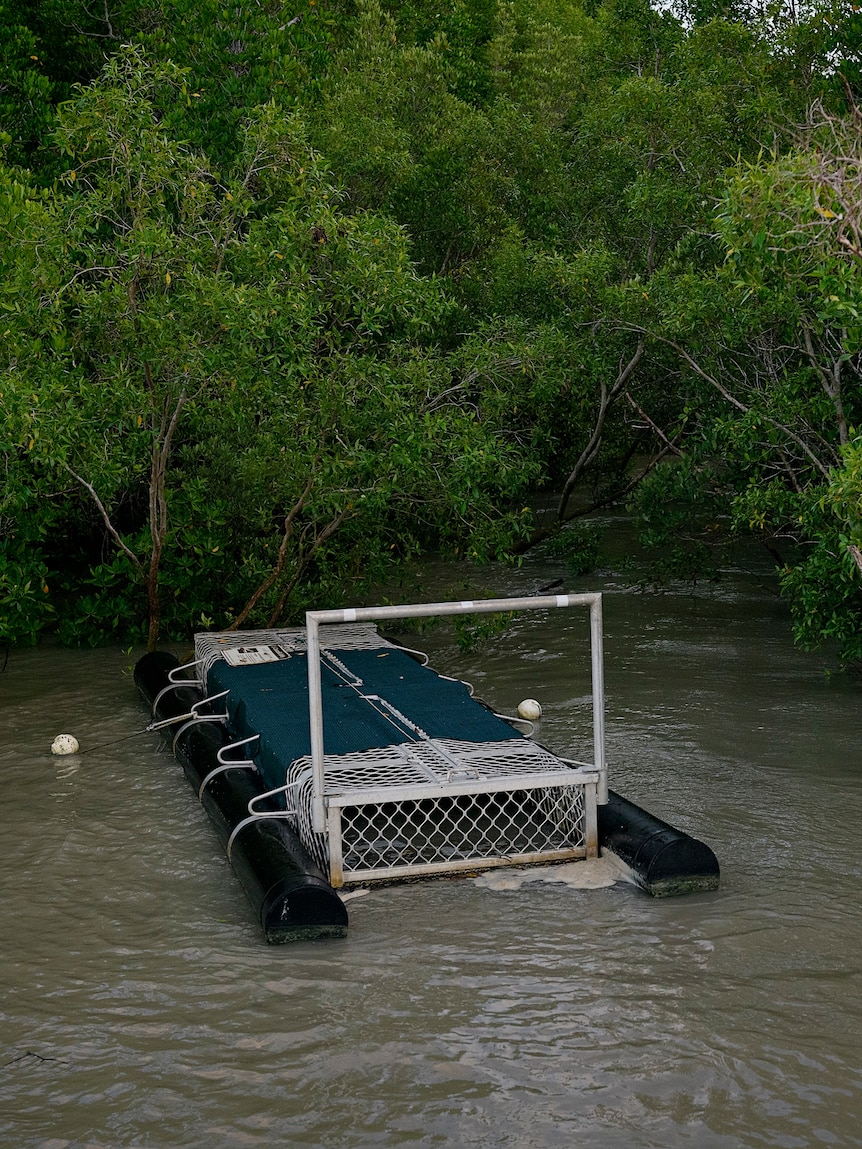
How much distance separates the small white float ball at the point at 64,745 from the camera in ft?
29.9

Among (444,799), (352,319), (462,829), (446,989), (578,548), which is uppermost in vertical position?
(352,319)

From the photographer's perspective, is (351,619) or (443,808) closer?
(351,619)

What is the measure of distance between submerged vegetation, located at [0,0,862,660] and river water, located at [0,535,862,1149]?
216 centimetres

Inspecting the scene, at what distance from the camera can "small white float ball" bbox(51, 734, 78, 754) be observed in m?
9.12

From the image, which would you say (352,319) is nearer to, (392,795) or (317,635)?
(317,635)

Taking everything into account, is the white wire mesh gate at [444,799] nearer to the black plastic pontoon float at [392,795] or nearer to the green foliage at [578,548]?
the black plastic pontoon float at [392,795]

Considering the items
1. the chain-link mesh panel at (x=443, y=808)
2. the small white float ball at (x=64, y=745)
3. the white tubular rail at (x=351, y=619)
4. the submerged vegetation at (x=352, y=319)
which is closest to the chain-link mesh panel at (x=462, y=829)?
the chain-link mesh panel at (x=443, y=808)

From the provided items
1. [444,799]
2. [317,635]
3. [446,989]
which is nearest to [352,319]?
[444,799]

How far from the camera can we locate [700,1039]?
4879mm

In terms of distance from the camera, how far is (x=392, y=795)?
6.31 m

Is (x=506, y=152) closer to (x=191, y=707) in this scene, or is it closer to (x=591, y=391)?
(x=591, y=391)

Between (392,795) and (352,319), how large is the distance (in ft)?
17.6

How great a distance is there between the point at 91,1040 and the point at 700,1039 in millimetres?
2363

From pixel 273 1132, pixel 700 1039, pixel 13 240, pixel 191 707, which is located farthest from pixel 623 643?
pixel 273 1132
